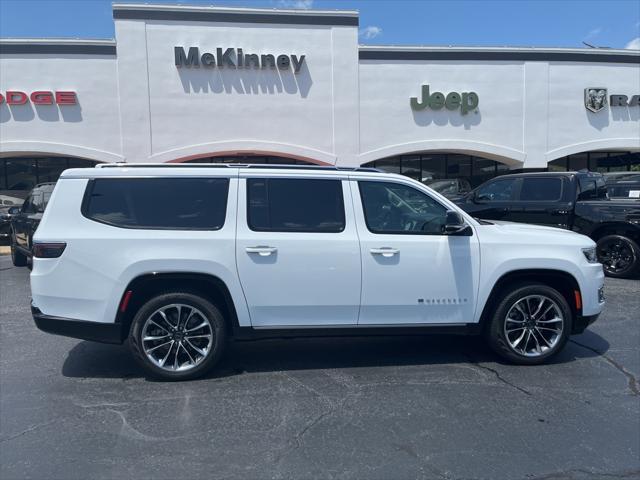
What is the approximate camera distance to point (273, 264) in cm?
453

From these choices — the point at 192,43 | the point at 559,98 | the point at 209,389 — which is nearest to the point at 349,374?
the point at 209,389

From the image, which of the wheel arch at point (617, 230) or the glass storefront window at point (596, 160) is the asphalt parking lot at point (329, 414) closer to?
the wheel arch at point (617, 230)

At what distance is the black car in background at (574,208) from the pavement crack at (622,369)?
14.3ft

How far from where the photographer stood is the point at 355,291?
15.2ft

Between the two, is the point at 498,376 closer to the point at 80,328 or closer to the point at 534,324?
the point at 534,324

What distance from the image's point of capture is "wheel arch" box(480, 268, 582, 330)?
16.0 ft

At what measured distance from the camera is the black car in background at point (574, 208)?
30.1 ft

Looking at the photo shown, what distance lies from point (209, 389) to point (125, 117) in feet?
54.2

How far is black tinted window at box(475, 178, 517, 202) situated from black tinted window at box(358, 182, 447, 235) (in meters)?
6.26

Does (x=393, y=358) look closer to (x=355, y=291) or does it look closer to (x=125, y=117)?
(x=355, y=291)

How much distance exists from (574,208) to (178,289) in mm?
7938

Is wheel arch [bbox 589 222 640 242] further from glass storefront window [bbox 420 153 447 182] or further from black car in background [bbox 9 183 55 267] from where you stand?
glass storefront window [bbox 420 153 447 182]

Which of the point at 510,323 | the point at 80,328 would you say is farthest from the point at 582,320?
the point at 80,328

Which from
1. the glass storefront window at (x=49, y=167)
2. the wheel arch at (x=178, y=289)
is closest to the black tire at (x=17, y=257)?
the wheel arch at (x=178, y=289)
